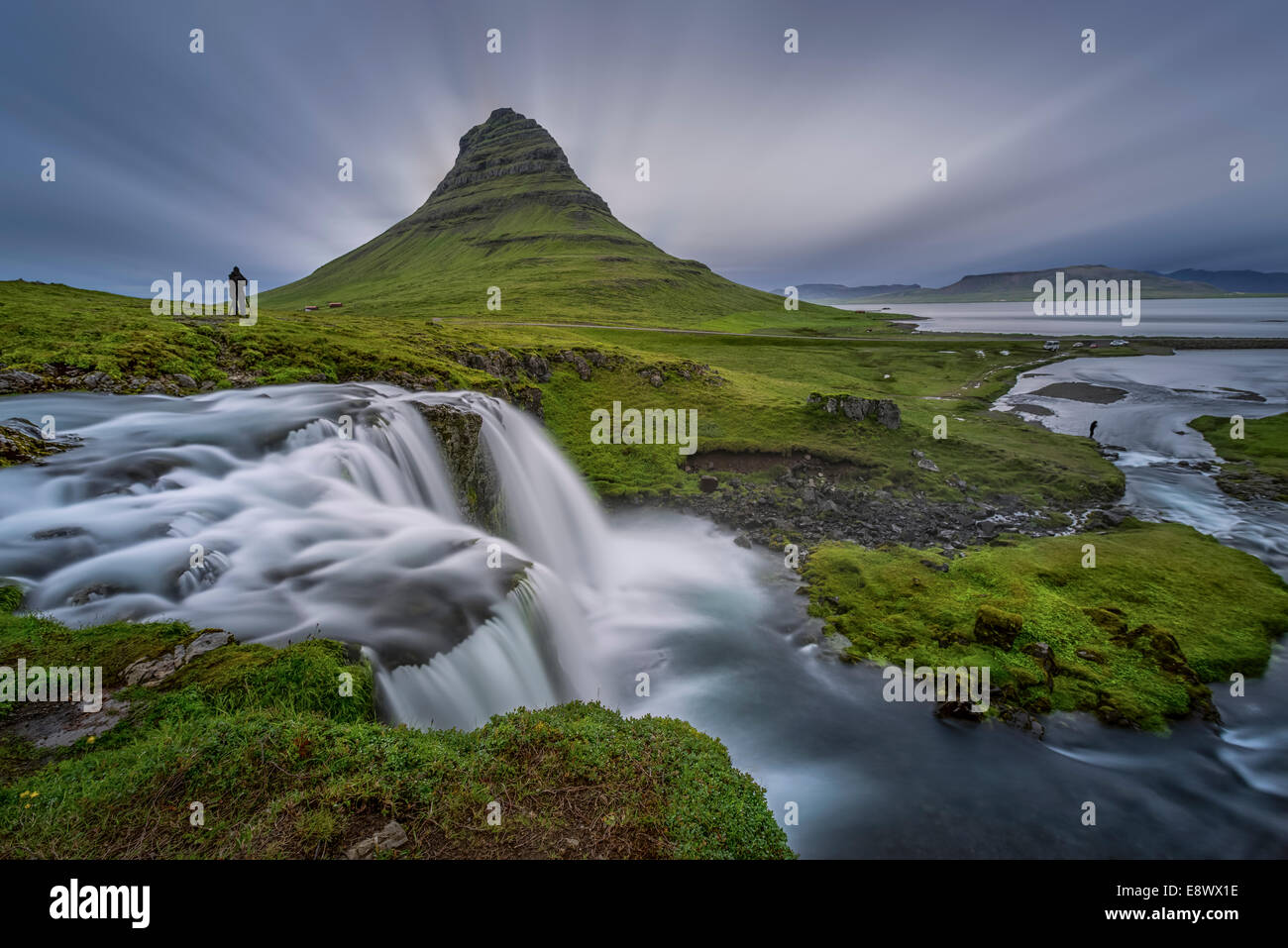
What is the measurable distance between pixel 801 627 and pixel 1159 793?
866cm

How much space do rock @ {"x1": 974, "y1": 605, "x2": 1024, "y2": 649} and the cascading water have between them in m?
11.7

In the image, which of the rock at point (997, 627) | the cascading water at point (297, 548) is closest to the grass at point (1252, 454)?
the rock at point (997, 627)

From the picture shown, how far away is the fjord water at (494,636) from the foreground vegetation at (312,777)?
120 centimetres

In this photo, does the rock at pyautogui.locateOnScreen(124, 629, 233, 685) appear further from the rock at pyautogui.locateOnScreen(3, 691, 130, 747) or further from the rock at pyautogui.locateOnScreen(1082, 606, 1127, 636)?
the rock at pyautogui.locateOnScreen(1082, 606, 1127, 636)

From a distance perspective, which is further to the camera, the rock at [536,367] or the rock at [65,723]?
the rock at [536,367]

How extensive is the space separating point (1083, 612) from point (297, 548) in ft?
74.3

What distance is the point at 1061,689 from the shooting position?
13234mm

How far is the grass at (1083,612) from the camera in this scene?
13266mm

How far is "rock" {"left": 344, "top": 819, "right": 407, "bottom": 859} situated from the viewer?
5.40 meters

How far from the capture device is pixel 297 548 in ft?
38.2

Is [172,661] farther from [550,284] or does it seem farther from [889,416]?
[550,284]

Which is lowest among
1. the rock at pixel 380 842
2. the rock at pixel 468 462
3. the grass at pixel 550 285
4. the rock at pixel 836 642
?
the rock at pixel 836 642

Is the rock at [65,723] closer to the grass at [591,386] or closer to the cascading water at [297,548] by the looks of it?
the cascading water at [297,548]
